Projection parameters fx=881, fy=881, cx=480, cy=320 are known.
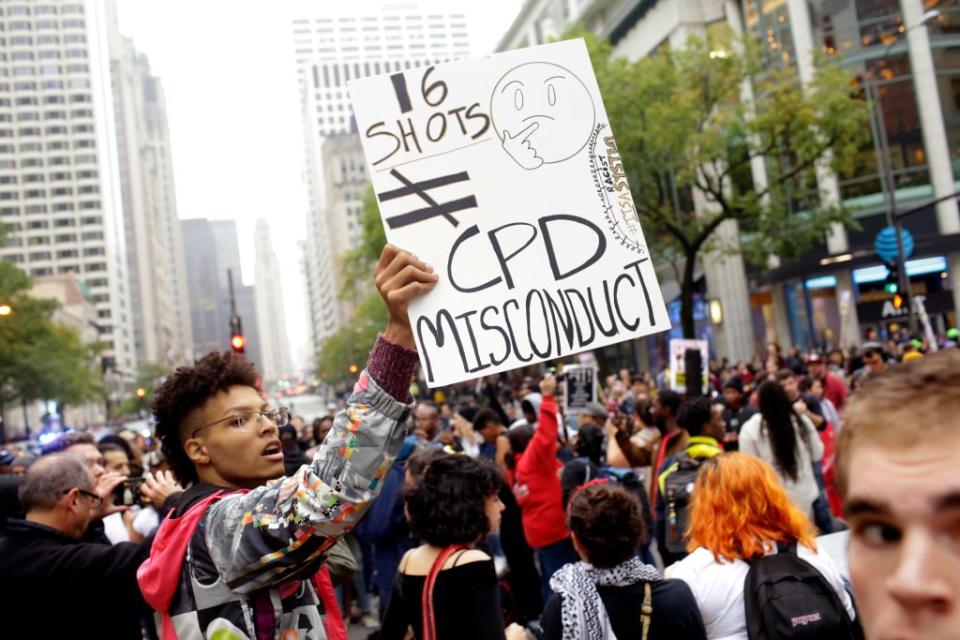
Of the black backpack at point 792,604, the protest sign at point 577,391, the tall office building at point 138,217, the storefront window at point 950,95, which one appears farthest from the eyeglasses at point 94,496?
the tall office building at point 138,217

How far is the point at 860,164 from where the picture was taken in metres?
32.1

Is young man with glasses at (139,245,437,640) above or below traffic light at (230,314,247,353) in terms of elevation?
below

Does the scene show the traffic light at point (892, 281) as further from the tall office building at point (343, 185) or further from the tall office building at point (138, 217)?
the tall office building at point (138, 217)

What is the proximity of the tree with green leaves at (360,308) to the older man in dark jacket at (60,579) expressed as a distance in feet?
42.6

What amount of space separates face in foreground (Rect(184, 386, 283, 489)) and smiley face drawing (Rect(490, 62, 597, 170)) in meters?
1.22

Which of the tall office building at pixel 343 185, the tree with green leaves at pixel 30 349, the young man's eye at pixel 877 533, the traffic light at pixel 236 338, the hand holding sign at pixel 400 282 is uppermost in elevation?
the tall office building at pixel 343 185

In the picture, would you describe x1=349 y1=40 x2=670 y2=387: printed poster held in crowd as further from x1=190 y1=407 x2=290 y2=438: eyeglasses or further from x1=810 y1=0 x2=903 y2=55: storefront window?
x1=810 y1=0 x2=903 y2=55: storefront window

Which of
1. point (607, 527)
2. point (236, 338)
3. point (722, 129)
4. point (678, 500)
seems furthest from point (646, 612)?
point (722, 129)

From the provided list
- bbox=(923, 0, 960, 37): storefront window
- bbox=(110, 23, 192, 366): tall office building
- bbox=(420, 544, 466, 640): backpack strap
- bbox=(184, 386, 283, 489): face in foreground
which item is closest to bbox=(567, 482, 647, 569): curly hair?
bbox=(420, 544, 466, 640): backpack strap

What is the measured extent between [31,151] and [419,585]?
153 m

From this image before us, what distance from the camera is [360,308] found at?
62.5 m

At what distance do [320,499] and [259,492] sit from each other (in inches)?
10.4

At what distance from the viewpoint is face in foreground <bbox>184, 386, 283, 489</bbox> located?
106 inches

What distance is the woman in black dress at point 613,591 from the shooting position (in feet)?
11.5
